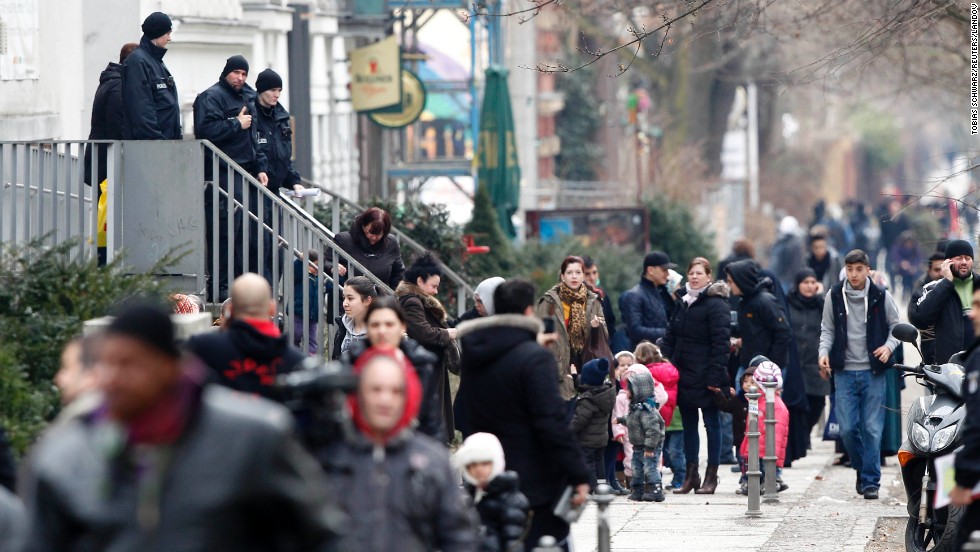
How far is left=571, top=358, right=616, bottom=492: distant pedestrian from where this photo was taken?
11.7 metres

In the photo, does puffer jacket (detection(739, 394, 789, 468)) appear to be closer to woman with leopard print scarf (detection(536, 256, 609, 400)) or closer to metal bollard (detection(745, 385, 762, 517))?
metal bollard (detection(745, 385, 762, 517))

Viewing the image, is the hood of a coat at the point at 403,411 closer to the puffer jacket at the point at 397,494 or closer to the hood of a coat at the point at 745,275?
the puffer jacket at the point at 397,494

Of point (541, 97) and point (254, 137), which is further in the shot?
point (541, 97)

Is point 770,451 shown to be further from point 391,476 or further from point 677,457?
point 391,476

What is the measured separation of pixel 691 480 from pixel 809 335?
90.0 inches

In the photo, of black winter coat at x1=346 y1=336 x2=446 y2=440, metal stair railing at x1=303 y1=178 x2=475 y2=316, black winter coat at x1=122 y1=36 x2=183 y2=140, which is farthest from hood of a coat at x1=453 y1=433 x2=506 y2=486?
metal stair railing at x1=303 y1=178 x2=475 y2=316

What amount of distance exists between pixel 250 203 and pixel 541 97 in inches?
1096

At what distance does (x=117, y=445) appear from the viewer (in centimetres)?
446

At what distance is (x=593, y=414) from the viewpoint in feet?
38.6

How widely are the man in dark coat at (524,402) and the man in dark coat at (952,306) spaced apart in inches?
216

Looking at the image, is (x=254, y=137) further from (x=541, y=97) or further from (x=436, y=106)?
(x=541, y=97)

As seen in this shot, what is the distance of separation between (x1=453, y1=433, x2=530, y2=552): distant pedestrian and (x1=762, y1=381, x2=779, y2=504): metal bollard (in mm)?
5470

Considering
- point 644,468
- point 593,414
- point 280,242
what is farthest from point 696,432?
point 280,242

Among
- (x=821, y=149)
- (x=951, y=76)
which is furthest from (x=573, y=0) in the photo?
(x=821, y=149)
